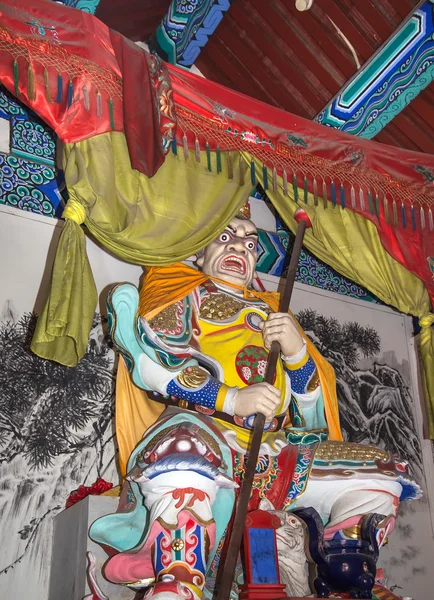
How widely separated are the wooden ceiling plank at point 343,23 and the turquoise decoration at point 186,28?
17.4 inches

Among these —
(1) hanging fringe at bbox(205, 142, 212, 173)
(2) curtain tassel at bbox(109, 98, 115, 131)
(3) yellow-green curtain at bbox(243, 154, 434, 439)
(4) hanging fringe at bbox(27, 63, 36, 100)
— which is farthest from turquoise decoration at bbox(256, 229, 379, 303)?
(4) hanging fringe at bbox(27, 63, 36, 100)

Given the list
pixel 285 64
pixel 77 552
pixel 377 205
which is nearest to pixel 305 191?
pixel 377 205

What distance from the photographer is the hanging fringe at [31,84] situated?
88.1 inches

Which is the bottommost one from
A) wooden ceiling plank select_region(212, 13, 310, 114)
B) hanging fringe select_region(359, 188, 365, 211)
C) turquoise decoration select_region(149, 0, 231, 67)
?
hanging fringe select_region(359, 188, 365, 211)

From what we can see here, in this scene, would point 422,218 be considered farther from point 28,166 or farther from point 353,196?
point 28,166

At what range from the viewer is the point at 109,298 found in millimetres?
2189

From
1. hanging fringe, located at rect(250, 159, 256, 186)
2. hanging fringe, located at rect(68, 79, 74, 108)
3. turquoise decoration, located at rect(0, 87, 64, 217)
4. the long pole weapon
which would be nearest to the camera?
the long pole weapon

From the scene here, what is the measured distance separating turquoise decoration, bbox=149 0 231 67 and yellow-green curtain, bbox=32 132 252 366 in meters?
0.84

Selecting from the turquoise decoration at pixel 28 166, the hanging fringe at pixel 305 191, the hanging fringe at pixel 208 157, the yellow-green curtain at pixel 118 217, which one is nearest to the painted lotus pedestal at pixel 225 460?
the yellow-green curtain at pixel 118 217

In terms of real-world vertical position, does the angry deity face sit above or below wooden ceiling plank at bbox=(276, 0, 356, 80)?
below

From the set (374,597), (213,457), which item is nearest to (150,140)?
(213,457)

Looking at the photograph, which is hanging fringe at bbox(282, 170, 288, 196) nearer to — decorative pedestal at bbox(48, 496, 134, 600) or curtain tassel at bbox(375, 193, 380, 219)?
curtain tassel at bbox(375, 193, 380, 219)

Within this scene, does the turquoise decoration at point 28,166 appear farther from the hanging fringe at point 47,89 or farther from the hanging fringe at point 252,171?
the hanging fringe at point 252,171

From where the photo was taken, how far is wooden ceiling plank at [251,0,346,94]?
10.9ft
